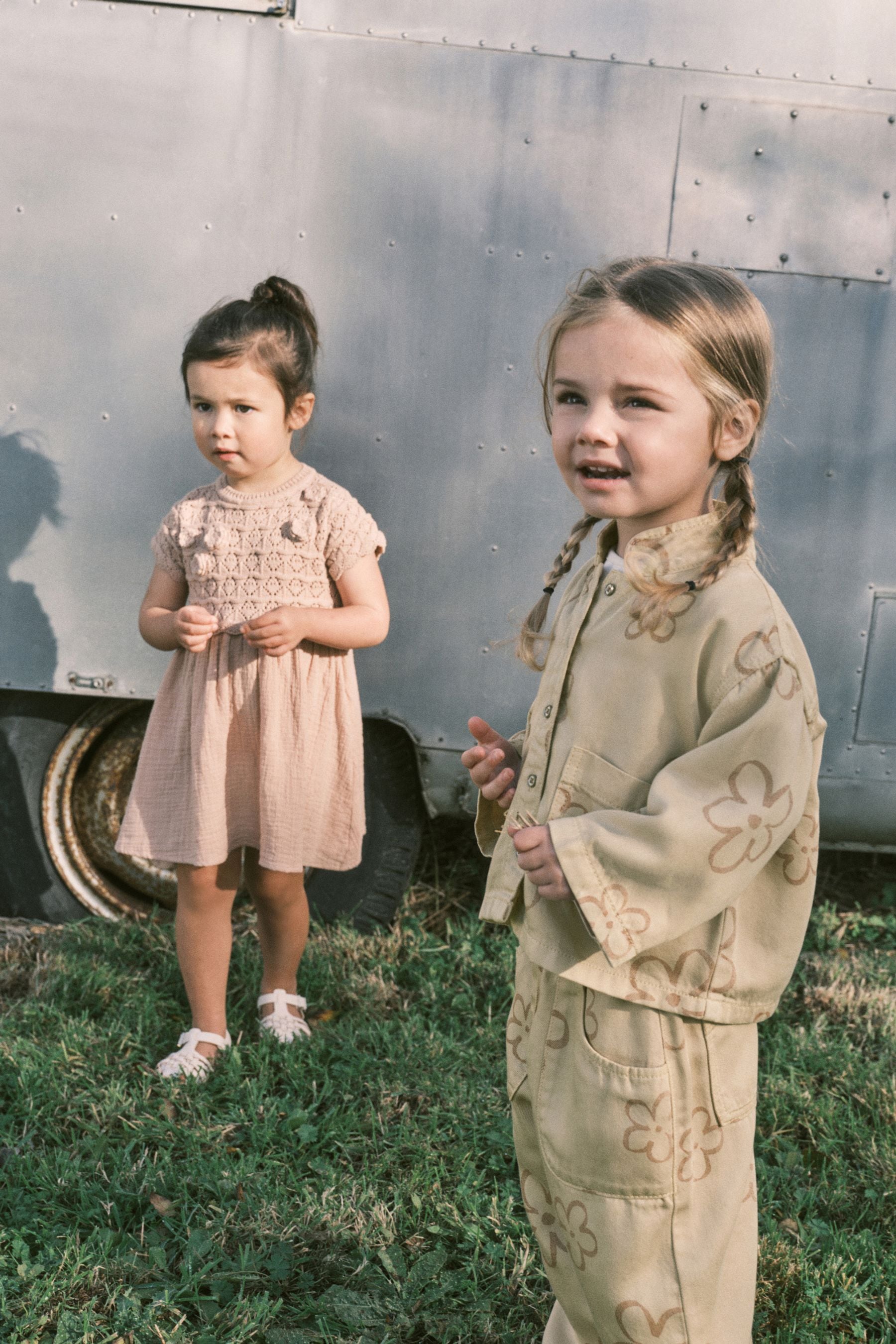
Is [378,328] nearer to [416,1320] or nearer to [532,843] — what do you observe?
[532,843]

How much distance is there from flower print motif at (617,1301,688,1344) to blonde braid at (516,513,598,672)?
869mm

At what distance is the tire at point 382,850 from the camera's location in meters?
3.29

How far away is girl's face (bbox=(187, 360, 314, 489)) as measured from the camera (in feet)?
8.00

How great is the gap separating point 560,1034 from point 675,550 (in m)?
0.66

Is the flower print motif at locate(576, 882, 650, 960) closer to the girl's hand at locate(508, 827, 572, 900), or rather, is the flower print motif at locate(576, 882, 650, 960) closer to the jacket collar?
the girl's hand at locate(508, 827, 572, 900)

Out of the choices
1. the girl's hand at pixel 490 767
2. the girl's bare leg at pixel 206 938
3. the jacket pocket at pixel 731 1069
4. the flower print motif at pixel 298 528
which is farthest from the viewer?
the girl's bare leg at pixel 206 938

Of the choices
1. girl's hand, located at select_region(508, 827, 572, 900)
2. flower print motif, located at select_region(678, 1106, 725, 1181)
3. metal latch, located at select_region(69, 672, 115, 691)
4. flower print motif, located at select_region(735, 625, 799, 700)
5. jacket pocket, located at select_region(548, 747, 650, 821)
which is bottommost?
flower print motif, located at select_region(678, 1106, 725, 1181)

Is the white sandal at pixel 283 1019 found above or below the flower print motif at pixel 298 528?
below

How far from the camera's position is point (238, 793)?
103 inches

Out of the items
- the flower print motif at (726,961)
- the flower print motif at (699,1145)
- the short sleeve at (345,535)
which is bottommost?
the flower print motif at (699,1145)

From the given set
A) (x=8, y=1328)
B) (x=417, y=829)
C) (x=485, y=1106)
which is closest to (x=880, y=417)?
(x=417, y=829)

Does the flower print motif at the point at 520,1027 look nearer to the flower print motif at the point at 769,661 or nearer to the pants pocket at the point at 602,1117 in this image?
the pants pocket at the point at 602,1117

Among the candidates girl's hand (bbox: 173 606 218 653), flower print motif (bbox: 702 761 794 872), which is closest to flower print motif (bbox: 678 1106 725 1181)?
flower print motif (bbox: 702 761 794 872)

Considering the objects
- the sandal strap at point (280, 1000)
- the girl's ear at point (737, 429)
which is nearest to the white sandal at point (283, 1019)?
the sandal strap at point (280, 1000)
